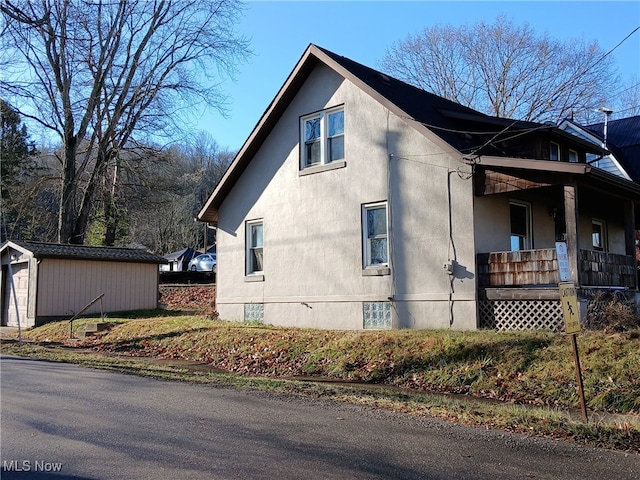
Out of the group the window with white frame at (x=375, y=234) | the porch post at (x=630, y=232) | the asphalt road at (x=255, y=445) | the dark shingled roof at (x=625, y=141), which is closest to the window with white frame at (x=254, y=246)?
the window with white frame at (x=375, y=234)

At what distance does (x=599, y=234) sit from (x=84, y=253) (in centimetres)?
1840

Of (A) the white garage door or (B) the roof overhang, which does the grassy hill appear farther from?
(A) the white garage door

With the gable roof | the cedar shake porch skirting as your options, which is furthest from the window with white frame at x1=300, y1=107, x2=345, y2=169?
the cedar shake porch skirting

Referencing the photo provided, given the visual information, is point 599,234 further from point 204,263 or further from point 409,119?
point 204,263

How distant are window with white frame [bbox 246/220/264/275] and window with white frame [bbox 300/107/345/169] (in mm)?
2627

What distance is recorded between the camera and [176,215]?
5925 centimetres

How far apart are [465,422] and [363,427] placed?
134cm

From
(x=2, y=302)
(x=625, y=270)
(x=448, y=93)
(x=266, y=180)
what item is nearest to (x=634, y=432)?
(x=625, y=270)

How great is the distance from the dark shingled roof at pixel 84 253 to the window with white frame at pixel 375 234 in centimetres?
1207

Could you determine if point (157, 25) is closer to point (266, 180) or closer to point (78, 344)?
point (266, 180)

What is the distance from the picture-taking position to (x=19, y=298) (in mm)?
23031

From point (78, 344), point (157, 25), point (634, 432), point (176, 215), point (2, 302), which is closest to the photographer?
point (634, 432)

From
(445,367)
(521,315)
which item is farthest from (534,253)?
(445,367)

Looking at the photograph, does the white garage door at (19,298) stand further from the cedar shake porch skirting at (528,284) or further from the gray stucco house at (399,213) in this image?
the cedar shake porch skirting at (528,284)
